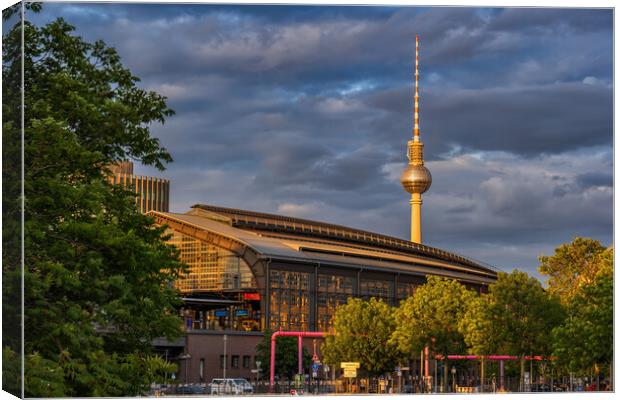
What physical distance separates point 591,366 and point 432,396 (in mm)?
43219

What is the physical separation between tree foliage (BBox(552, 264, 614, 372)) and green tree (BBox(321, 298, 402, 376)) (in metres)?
35.2

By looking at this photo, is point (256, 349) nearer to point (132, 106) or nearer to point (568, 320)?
point (568, 320)

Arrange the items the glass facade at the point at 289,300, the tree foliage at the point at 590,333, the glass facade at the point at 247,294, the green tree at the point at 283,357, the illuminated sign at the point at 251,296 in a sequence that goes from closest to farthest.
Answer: the tree foliage at the point at 590,333
the green tree at the point at 283,357
the glass facade at the point at 289,300
the glass facade at the point at 247,294
the illuminated sign at the point at 251,296

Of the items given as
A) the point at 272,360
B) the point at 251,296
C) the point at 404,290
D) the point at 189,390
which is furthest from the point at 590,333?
the point at 404,290

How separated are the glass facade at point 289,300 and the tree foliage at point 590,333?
257 ft

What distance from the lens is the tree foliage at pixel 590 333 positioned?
3150 inches

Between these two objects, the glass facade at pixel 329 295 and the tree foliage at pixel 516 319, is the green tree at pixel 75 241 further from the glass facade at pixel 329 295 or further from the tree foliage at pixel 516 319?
the glass facade at pixel 329 295

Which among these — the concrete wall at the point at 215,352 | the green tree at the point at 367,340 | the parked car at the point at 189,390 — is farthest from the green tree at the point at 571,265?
the concrete wall at the point at 215,352

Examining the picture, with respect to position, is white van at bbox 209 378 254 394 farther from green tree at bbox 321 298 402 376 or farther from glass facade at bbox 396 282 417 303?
glass facade at bbox 396 282 417 303

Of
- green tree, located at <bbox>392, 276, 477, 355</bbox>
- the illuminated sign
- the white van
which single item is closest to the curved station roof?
the illuminated sign

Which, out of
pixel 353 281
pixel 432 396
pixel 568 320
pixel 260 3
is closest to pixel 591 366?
pixel 568 320

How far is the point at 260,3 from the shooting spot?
4016 centimetres

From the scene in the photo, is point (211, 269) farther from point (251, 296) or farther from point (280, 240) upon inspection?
point (280, 240)

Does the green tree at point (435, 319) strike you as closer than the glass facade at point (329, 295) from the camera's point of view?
Yes
